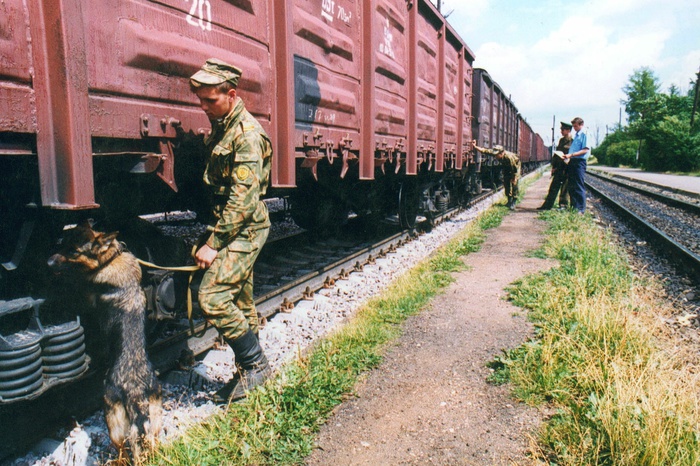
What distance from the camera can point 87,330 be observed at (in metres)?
3.00

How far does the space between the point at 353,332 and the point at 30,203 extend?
8.50 ft

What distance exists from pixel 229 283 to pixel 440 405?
1499mm

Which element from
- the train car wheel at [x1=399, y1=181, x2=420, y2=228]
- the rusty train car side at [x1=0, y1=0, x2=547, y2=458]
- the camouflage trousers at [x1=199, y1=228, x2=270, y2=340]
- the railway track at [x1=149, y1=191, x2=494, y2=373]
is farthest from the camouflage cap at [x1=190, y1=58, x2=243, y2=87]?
the train car wheel at [x1=399, y1=181, x2=420, y2=228]

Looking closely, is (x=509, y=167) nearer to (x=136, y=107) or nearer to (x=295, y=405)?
(x=295, y=405)

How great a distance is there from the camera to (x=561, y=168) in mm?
12422

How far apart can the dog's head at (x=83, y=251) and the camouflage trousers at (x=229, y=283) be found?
1.82ft

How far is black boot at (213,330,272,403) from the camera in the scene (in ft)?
10.6

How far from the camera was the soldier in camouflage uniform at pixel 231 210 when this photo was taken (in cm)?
294

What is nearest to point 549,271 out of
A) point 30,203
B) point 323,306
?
point 323,306

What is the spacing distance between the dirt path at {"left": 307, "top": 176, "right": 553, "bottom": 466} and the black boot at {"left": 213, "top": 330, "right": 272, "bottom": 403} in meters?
0.57

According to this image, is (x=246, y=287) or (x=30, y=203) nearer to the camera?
(x=30, y=203)

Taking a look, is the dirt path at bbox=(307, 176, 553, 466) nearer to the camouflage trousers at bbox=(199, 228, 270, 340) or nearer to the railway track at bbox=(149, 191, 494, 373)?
the camouflage trousers at bbox=(199, 228, 270, 340)

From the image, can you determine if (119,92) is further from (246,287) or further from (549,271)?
(549,271)

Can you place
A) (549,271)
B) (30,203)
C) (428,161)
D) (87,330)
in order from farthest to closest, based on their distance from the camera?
1. (428,161)
2. (549,271)
3. (87,330)
4. (30,203)
